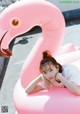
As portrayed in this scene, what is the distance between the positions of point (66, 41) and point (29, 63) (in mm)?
3050

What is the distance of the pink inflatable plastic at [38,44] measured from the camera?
2961mm

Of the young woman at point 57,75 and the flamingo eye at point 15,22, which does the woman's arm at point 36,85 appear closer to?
the young woman at point 57,75

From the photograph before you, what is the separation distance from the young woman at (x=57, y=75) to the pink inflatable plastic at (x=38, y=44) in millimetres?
82

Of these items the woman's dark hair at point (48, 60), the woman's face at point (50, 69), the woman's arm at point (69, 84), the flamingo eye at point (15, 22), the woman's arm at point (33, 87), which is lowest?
the woman's arm at point (33, 87)

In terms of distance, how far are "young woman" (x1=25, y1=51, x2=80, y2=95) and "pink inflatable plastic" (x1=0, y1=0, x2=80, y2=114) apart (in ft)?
0.27

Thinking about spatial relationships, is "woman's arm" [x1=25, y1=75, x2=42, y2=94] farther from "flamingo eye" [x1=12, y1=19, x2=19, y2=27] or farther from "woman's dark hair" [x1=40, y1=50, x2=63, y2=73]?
"flamingo eye" [x1=12, y1=19, x2=19, y2=27]

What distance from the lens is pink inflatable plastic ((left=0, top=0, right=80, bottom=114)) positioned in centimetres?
296

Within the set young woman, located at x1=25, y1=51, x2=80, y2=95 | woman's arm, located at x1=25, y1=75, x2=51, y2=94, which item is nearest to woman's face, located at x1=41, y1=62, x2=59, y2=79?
young woman, located at x1=25, y1=51, x2=80, y2=95

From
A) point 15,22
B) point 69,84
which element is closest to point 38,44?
point 15,22

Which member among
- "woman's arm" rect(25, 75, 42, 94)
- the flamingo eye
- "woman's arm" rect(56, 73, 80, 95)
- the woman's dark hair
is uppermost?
the flamingo eye

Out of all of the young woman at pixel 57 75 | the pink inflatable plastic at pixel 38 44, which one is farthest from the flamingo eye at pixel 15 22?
the young woman at pixel 57 75

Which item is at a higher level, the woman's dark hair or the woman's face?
the woman's dark hair

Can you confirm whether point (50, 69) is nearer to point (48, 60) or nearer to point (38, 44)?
point (48, 60)

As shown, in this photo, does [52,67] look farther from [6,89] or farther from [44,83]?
[6,89]
